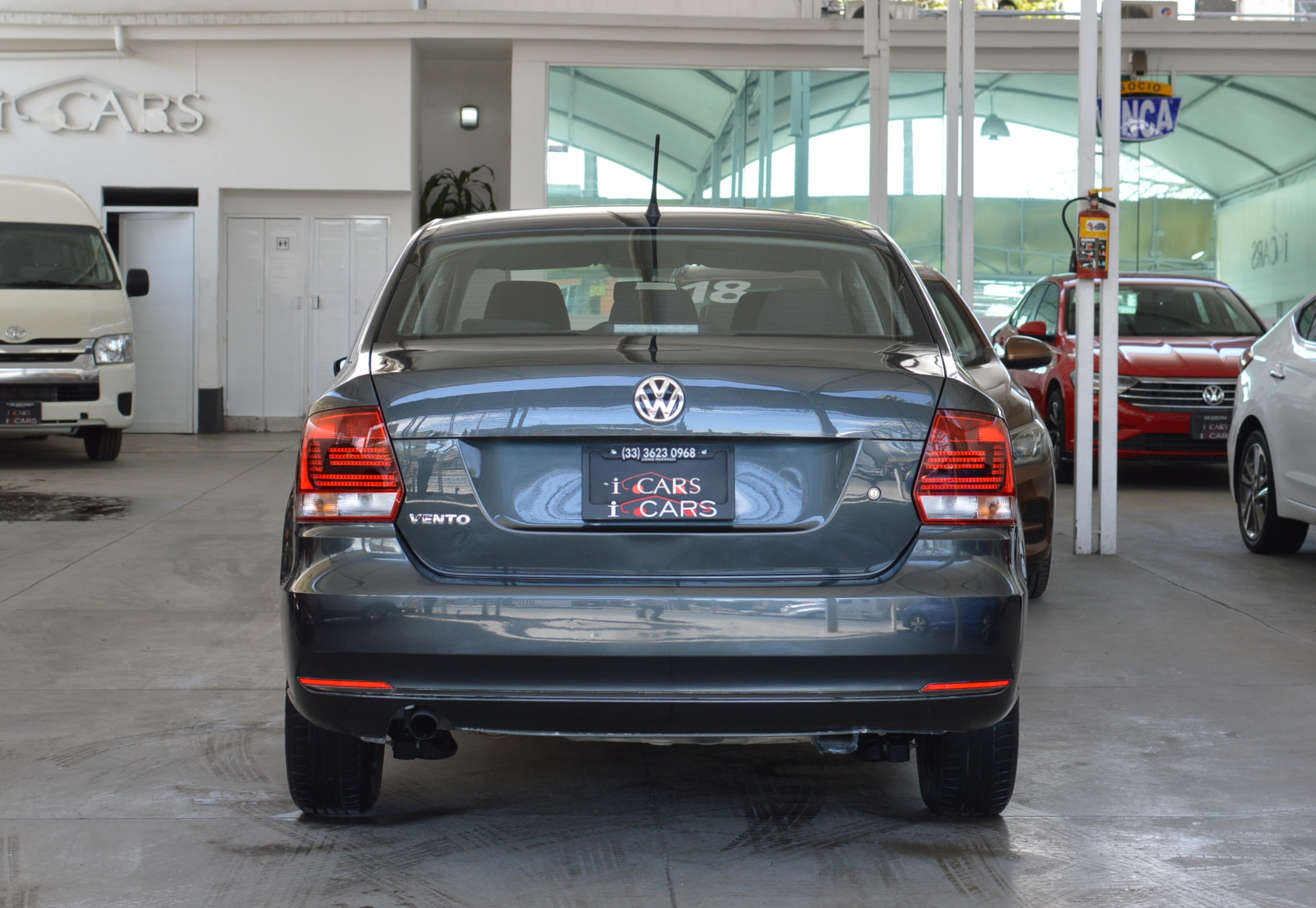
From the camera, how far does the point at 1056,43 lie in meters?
17.4

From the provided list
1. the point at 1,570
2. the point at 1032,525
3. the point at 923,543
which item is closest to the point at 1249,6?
the point at 1032,525

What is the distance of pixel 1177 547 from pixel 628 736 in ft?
20.6

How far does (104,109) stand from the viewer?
16891 millimetres

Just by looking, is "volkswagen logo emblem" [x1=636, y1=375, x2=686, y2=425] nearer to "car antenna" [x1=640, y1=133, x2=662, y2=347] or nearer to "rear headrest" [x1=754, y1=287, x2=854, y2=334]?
"car antenna" [x1=640, y1=133, x2=662, y2=347]

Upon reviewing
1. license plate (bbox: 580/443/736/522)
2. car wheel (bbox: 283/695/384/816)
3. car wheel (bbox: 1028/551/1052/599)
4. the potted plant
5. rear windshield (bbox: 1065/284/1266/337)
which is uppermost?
the potted plant

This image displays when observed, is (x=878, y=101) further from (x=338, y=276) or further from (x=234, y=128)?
(x=234, y=128)

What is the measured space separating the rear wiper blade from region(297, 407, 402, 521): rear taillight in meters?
10.7

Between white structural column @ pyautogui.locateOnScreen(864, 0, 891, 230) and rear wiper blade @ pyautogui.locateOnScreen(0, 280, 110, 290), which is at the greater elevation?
white structural column @ pyautogui.locateOnScreen(864, 0, 891, 230)

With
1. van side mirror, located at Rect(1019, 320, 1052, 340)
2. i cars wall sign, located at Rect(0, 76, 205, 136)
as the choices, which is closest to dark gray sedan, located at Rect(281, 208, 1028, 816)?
van side mirror, located at Rect(1019, 320, 1052, 340)

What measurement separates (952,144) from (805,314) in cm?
967

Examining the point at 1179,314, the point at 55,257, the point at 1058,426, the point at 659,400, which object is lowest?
the point at 1058,426

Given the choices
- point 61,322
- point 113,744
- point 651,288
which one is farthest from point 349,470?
point 61,322

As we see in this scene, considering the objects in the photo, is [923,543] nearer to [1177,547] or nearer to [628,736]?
[628,736]

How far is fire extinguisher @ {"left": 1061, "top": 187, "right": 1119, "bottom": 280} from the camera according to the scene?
829 centimetres
